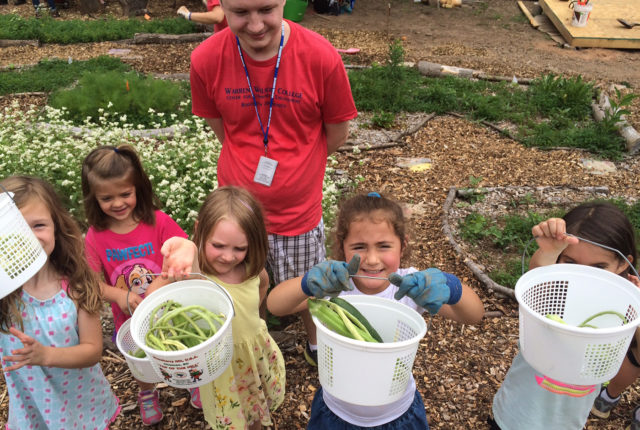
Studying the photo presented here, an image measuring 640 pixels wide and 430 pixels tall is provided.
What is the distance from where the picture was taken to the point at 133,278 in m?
2.46

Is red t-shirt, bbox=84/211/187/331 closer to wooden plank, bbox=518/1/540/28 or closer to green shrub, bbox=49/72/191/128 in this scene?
green shrub, bbox=49/72/191/128

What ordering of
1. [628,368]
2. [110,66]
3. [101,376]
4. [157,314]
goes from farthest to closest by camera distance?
[110,66] → [628,368] → [101,376] → [157,314]

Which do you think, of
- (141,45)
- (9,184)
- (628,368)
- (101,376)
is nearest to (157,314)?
(101,376)

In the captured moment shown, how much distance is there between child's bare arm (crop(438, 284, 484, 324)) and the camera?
1.79 meters

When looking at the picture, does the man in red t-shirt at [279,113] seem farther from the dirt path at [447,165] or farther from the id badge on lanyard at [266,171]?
the dirt path at [447,165]

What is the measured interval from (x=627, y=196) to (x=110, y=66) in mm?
7242

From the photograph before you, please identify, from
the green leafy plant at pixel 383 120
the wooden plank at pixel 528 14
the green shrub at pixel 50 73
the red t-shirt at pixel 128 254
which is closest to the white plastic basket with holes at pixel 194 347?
the red t-shirt at pixel 128 254

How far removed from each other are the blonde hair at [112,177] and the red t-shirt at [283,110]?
399 millimetres

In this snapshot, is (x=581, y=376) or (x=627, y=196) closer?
(x=581, y=376)

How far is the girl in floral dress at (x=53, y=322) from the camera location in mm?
1927

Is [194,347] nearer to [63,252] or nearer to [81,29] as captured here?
[63,252]

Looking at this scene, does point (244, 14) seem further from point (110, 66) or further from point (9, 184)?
point (110, 66)

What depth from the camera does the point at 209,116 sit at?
261cm

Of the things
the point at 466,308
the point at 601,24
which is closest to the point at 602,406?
the point at 466,308
